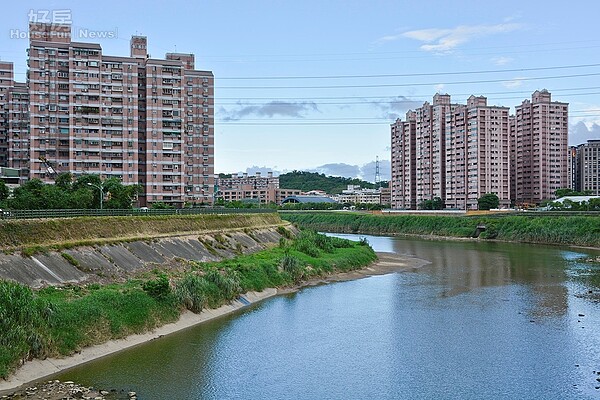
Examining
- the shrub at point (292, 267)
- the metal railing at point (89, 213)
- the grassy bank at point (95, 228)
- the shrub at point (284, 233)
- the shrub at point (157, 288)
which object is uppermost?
the metal railing at point (89, 213)

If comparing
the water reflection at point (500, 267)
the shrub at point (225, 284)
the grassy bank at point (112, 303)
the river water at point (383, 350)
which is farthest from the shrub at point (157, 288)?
the water reflection at point (500, 267)

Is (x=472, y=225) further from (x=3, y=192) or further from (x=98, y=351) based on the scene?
(x=98, y=351)

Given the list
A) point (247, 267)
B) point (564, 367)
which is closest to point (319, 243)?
point (247, 267)

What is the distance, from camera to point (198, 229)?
54.8 m

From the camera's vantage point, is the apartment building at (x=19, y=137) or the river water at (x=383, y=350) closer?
the river water at (x=383, y=350)

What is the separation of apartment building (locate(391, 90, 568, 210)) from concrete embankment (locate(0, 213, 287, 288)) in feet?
300

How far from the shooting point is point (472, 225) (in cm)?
10631

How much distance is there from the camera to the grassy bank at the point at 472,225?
282ft

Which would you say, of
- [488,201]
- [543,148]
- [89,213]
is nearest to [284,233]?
[89,213]

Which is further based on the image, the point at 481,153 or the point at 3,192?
the point at 481,153

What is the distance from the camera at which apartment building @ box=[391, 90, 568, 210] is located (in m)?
137

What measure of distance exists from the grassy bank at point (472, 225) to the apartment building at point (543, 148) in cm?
4040

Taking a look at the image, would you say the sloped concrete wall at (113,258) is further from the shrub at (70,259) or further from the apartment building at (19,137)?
the apartment building at (19,137)

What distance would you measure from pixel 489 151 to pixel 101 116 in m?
91.0
